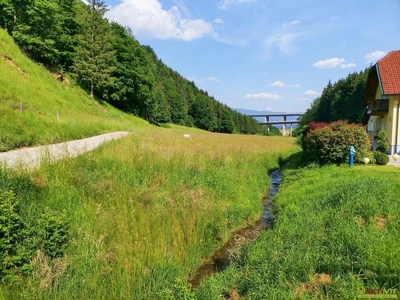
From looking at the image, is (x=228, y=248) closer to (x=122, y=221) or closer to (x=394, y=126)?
(x=122, y=221)

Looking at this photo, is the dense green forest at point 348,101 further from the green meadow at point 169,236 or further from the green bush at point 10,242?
the green bush at point 10,242

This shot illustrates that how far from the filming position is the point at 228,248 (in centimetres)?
650

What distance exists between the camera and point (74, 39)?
40.1 meters

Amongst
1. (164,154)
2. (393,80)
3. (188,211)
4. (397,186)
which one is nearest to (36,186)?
(188,211)

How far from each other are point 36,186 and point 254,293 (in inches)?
186

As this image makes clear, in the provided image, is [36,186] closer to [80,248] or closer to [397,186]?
[80,248]

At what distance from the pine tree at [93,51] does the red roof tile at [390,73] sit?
109 feet

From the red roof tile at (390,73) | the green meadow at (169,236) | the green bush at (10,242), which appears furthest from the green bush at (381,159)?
the green bush at (10,242)

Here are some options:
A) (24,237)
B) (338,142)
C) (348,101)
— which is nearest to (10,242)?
(24,237)

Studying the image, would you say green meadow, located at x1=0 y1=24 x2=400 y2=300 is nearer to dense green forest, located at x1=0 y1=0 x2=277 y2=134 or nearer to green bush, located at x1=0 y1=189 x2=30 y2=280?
green bush, located at x1=0 y1=189 x2=30 y2=280

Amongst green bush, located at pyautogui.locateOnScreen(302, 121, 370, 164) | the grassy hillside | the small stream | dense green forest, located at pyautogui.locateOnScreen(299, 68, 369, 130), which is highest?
dense green forest, located at pyautogui.locateOnScreen(299, 68, 369, 130)

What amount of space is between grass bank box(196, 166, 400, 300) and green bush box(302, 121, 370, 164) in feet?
21.1

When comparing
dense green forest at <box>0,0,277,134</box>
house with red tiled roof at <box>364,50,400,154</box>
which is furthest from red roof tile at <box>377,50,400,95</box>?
dense green forest at <box>0,0,277,134</box>

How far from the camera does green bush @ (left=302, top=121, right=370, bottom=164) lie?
13.2m
